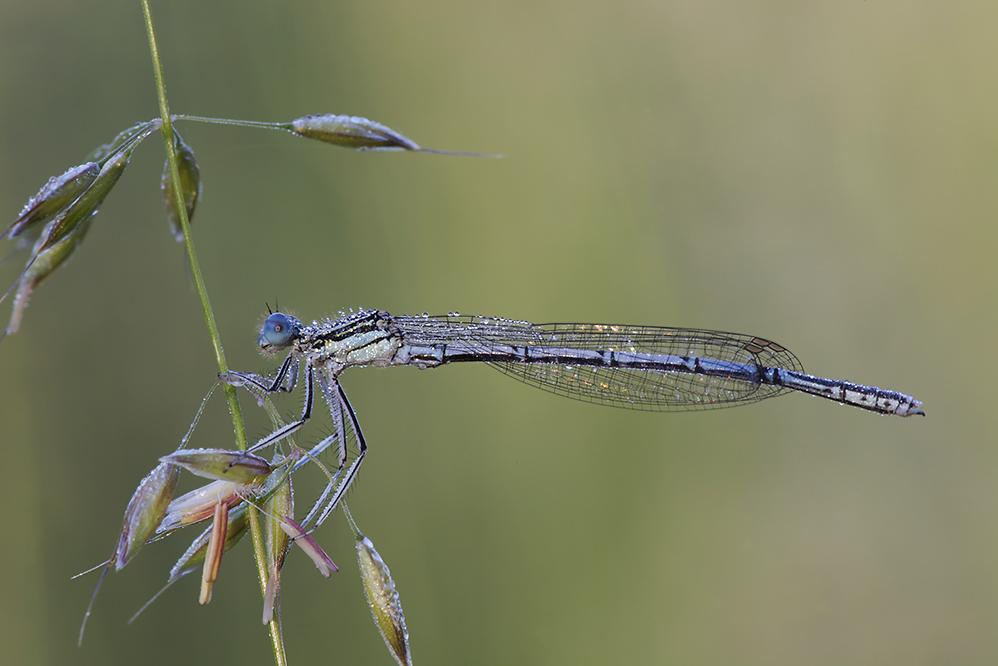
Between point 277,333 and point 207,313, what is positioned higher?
point 277,333

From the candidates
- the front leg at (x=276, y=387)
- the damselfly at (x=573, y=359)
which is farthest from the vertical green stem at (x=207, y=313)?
the damselfly at (x=573, y=359)

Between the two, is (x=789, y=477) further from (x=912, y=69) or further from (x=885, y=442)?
(x=912, y=69)

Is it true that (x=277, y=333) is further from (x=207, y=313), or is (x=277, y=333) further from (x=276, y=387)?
(x=207, y=313)

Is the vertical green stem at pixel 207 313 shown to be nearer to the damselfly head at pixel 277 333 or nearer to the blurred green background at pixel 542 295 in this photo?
the damselfly head at pixel 277 333

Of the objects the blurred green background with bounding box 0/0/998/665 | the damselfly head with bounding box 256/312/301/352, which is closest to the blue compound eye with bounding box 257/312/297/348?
the damselfly head with bounding box 256/312/301/352

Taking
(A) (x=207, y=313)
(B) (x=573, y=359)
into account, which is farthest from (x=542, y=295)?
(A) (x=207, y=313)

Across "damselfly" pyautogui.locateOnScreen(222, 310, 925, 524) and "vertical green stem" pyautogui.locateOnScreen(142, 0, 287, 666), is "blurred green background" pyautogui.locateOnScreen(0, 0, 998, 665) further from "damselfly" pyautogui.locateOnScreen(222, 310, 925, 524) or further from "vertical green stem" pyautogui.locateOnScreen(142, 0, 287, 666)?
"vertical green stem" pyautogui.locateOnScreen(142, 0, 287, 666)
